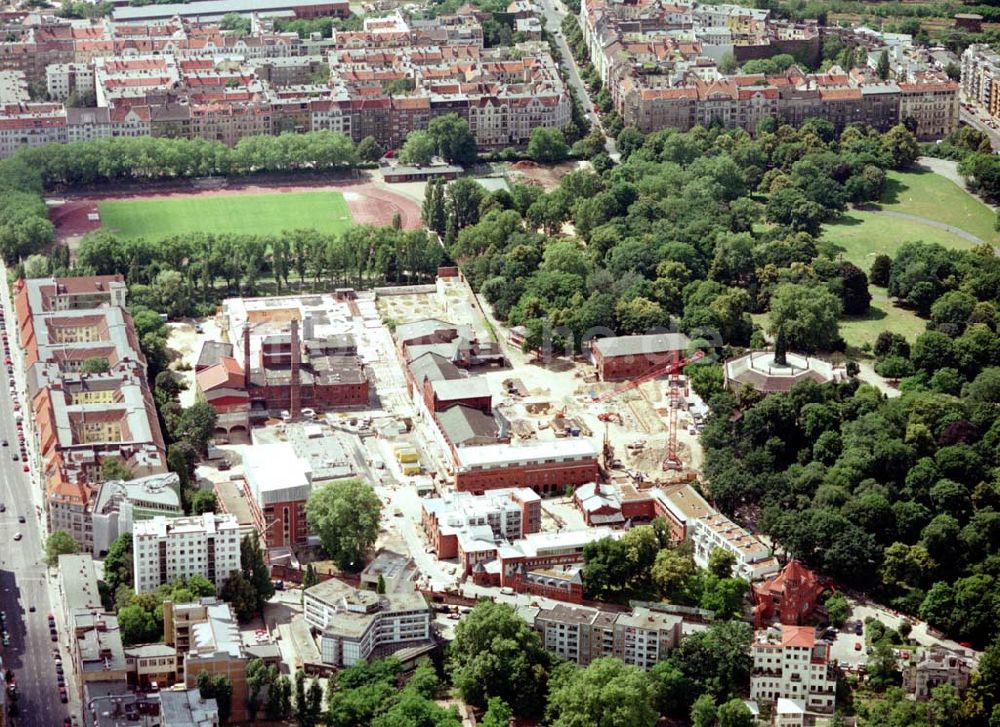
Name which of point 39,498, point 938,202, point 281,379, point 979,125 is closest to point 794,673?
point 281,379

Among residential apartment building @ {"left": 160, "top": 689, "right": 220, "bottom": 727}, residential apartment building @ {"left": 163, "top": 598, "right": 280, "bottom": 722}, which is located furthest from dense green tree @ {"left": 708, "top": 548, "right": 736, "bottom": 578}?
residential apartment building @ {"left": 160, "top": 689, "right": 220, "bottom": 727}

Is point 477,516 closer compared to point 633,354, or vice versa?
point 477,516

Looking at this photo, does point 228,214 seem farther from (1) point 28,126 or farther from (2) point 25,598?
(2) point 25,598

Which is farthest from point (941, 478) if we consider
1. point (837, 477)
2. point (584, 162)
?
point (584, 162)

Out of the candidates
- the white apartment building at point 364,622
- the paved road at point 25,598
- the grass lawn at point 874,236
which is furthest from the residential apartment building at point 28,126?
the white apartment building at point 364,622

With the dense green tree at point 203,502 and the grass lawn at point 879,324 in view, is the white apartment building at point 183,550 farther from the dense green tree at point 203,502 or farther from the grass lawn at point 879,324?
the grass lawn at point 879,324
